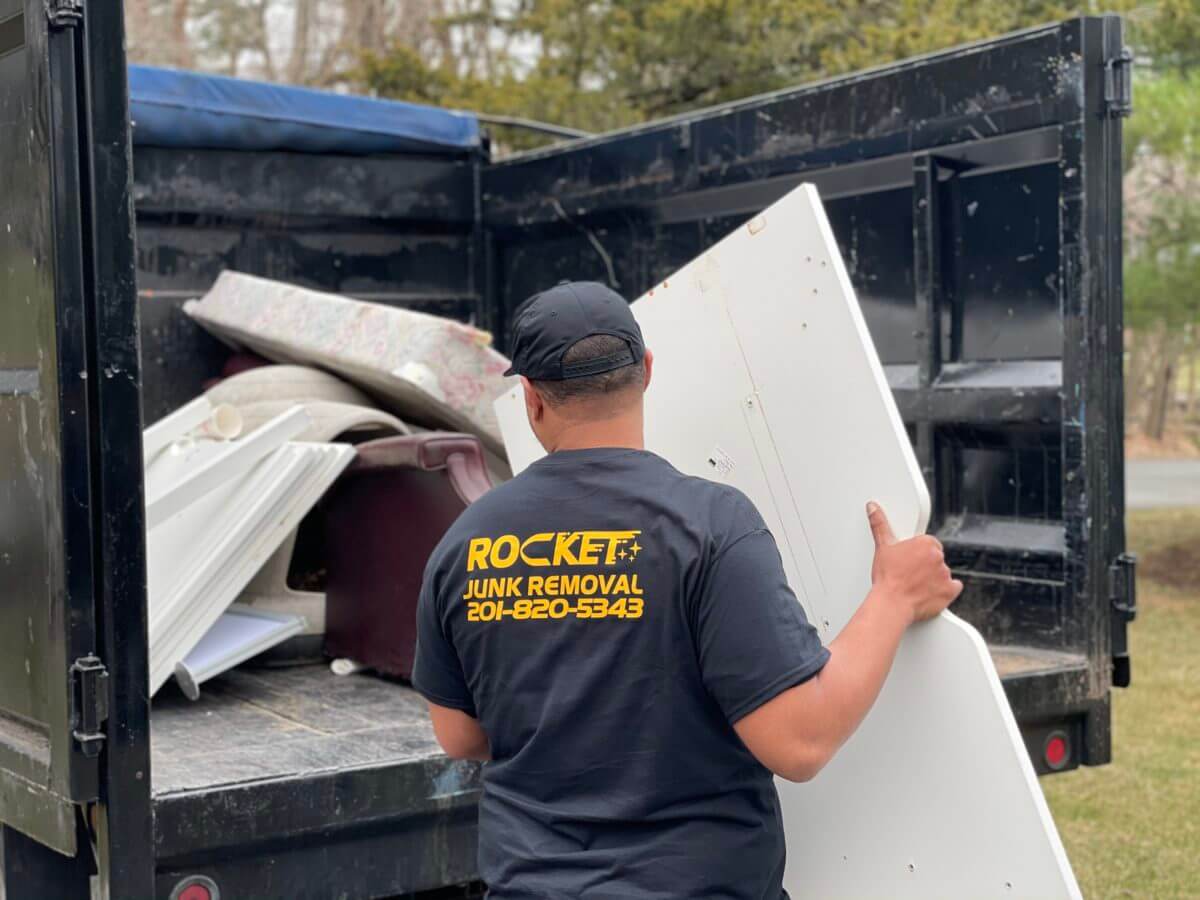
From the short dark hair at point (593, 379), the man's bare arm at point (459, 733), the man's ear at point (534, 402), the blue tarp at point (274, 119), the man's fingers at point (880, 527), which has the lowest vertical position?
the man's bare arm at point (459, 733)

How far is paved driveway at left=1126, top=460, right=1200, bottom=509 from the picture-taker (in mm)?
14641

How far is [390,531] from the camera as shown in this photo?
348 centimetres

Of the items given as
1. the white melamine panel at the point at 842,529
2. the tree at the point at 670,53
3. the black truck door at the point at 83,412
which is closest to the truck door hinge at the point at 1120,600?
the white melamine panel at the point at 842,529

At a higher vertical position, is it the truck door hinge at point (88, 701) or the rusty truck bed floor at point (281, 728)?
the truck door hinge at point (88, 701)

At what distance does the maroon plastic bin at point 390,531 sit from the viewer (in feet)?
11.1

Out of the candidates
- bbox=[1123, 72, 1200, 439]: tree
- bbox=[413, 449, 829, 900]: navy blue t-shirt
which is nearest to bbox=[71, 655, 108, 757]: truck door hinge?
bbox=[413, 449, 829, 900]: navy blue t-shirt

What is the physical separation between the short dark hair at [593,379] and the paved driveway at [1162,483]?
11.9 m

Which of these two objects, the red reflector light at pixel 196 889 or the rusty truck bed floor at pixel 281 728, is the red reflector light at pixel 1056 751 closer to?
the rusty truck bed floor at pixel 281 728

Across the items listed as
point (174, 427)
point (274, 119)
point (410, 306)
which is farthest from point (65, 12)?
point (410, 306)

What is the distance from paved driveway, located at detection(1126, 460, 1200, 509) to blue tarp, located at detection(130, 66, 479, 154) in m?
9.63

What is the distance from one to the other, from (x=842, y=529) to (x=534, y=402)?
0.46m

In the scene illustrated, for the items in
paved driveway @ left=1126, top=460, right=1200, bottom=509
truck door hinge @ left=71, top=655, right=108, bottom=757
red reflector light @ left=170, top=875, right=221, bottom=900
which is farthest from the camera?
paved driveway @ left=1126, top=460, right=1200, bottom=509

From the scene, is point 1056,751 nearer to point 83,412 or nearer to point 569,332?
point 569,332

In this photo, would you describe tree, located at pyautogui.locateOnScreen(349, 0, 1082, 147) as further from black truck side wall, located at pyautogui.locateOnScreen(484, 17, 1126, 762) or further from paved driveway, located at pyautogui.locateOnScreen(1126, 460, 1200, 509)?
black truck side wall, located at pyautogui.locateOnScreen(484, 17, 1126, 762)
